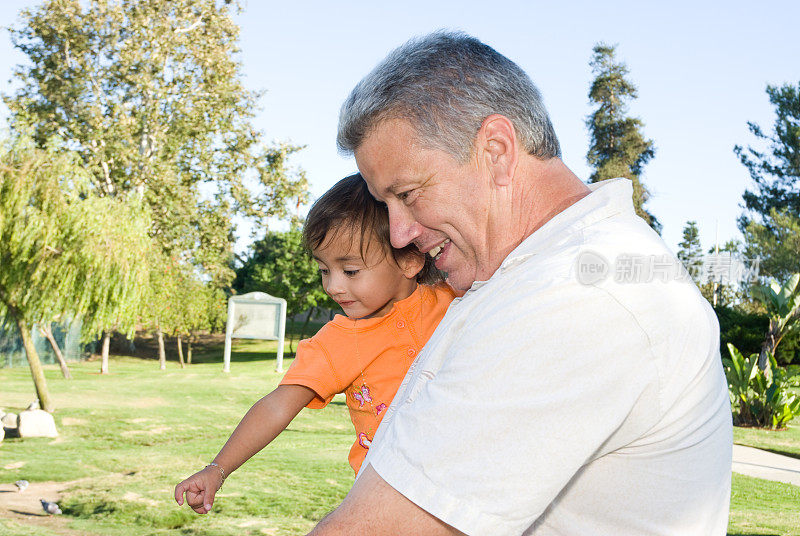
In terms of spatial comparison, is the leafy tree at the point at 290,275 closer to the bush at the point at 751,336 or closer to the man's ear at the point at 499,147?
the bush at the point at 751,336

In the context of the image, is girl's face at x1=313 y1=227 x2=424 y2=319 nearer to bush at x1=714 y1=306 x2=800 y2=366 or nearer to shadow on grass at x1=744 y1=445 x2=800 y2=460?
shadow on grass at x1=744 y1=445 x2=800 y2=460

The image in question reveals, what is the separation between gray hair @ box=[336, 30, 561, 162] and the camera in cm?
136

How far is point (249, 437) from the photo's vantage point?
231 centimetres

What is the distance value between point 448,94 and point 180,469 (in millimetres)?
7185

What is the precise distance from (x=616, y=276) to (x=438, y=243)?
0.60 m

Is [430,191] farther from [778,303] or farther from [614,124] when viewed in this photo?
[614,124]

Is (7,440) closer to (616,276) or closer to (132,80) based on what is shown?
(616,276)

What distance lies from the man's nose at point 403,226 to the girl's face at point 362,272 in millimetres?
846

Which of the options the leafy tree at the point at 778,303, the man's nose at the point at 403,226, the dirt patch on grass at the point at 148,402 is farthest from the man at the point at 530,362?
the leafy tree at the point at 778,303

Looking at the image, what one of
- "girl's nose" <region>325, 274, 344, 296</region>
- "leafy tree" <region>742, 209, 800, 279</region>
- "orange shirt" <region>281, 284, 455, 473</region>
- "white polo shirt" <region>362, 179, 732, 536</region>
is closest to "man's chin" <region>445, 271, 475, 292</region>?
"white polo shirt" <region>362, 179, 732, 536</region>

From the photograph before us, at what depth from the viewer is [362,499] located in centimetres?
102

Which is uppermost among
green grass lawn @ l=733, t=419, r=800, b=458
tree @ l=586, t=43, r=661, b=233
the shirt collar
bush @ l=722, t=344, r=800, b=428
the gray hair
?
tree @ l=586, t=43, r=661, b=233

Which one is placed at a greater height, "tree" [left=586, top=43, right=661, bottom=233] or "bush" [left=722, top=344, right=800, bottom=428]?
"tree" [left=586, top=43, right=661, bottom=233]

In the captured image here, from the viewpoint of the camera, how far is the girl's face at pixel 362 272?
2.45 metres
